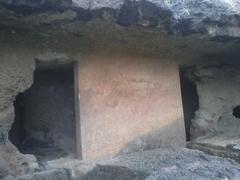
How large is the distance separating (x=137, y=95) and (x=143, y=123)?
278mm

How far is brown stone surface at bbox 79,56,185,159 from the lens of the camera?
2.63m

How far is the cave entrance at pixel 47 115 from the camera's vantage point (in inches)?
116

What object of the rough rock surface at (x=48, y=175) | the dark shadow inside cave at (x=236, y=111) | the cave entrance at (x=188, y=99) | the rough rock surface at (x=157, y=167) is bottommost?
the rough rock surface at (x=157, y=167)

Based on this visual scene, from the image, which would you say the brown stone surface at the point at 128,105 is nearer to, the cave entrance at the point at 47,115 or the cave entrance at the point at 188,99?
the cave entrance at the point at 47,115

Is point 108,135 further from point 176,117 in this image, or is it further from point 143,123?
point 176,117

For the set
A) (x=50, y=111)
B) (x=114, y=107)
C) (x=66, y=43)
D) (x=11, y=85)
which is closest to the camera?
(x=11, y=85)

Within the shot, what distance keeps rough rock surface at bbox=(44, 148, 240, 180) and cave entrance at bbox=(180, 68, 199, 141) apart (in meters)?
1.13

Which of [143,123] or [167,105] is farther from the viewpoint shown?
[167,105]

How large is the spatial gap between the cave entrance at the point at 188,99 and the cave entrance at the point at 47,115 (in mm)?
1519

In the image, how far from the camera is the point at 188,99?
394 cm

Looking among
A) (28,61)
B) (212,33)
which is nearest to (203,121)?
(212,33)

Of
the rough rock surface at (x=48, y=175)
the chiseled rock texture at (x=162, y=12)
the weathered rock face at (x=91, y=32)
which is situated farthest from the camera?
the rough rock surface at (x=48, y=175)

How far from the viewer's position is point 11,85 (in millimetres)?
2336

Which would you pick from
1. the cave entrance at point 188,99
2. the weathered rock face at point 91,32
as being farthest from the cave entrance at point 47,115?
the cave entrance at point 188,99
